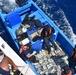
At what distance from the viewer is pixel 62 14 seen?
58.0 ft

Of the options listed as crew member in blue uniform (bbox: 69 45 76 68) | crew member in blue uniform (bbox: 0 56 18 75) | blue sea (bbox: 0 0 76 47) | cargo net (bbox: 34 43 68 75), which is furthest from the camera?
blue sea (bbox: 0 0 76 47)

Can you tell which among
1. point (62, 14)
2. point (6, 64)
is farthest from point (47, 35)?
point (62, 14)

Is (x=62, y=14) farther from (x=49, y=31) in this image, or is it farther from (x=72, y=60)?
(x=72, y=60)

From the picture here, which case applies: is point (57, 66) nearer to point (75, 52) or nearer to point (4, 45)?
point (75, 52)

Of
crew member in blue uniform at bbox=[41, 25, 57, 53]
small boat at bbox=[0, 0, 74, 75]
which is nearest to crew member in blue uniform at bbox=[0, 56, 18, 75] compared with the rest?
small boat at bbox=[0, 0, 74, 75]

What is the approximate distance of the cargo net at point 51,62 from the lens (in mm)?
13875

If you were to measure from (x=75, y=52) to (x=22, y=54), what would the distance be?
2.73m

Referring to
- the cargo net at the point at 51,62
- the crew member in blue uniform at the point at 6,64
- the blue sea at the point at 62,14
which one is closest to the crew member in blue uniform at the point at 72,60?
the cargo net at the point at 51,62

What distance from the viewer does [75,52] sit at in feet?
43.5

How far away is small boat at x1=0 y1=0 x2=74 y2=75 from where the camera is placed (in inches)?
553

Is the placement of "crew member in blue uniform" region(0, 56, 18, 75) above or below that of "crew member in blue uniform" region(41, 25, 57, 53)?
above

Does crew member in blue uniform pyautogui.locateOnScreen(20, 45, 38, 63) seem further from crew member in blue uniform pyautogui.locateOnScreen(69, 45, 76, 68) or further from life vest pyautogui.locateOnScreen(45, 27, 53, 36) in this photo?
crew member in blue uniform pyautogui.locateOnScreen(69, 45, 76, 68)

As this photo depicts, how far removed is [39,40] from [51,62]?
50.5 inches

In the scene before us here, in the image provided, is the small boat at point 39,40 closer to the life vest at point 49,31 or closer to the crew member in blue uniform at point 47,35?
the crew member in blue uniform at point 47,35
